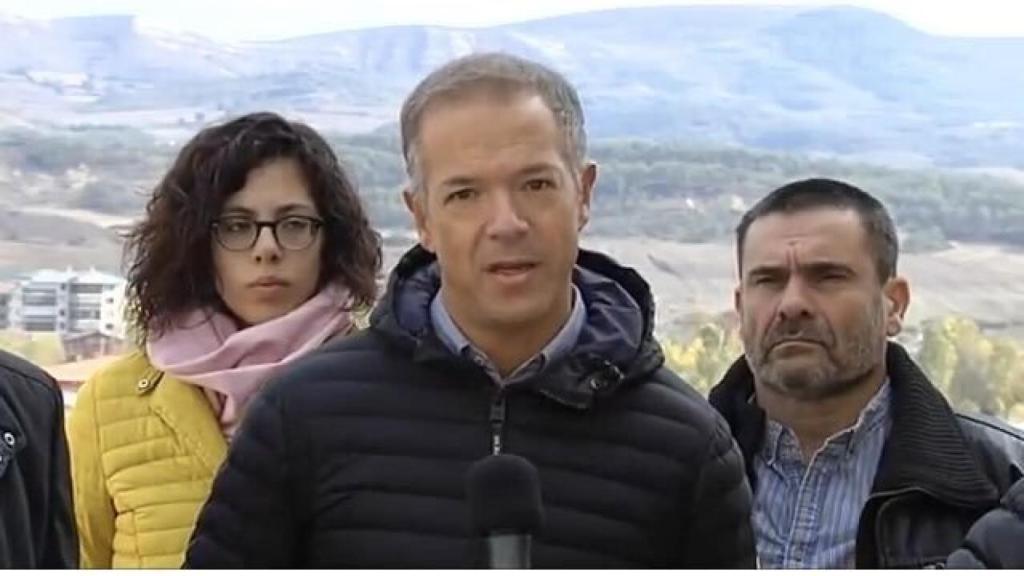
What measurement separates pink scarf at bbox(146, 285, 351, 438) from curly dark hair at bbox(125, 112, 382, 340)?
3 centimetres

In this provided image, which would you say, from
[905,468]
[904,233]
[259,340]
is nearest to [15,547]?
[259,340]

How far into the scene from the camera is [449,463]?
3.94 feet

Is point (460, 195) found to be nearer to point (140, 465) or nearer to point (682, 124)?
point (140, 465)

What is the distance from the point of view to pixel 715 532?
1227 millimetres

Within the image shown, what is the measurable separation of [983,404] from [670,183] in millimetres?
631

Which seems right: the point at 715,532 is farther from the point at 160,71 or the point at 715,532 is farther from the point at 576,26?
the point at 160,71

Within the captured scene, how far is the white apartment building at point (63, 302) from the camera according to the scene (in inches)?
88.1

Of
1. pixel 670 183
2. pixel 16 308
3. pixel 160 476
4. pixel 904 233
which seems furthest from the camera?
pixel 670 183

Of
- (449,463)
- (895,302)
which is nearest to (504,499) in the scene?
(449,463)

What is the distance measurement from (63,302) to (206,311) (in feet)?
2.57

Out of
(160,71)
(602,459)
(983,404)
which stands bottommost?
(983,404)

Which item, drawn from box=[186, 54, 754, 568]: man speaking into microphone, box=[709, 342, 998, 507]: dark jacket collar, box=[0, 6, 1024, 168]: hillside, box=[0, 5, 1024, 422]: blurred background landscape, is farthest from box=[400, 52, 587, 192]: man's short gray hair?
box=[0, 6, 1024, 168]: hillside

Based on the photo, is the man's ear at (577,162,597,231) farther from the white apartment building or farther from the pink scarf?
the white apartment building

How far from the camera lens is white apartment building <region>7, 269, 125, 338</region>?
7.34 ft
